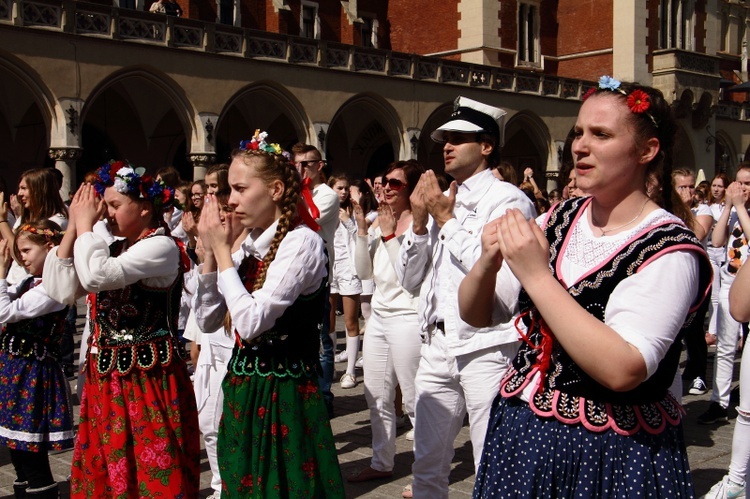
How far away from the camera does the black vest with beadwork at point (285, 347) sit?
3.75 metres

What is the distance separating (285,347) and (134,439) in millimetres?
982

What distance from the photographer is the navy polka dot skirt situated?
7.50 feet

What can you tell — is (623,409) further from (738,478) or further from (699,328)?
(699,328)

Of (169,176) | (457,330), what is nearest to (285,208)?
(457,330)

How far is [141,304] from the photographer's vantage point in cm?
426

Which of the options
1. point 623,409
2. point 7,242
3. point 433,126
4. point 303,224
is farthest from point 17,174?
point 623,409

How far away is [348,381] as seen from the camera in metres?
8.60

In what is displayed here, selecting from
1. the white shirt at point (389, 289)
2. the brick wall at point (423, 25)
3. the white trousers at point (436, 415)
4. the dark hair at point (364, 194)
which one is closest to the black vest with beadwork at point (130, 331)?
the white trousers at point (436, 415)

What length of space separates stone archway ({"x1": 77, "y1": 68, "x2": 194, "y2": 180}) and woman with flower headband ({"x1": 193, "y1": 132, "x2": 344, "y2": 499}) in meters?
20.6

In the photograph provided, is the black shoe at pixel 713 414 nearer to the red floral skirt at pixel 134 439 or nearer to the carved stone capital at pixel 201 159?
the red floral skirt at pixel 134 439

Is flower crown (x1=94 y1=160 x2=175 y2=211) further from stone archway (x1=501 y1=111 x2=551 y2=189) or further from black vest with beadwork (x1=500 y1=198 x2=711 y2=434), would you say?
stone archway (x1=501 y1=111 x2=551 y2=189)

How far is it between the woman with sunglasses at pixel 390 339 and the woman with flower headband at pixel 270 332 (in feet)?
5.97

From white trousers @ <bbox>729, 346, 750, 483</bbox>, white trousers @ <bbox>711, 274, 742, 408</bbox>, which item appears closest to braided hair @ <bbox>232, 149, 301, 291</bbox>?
white trousers @ <bbox>729, 346, 750, 483</bbox>

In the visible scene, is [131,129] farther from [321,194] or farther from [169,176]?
[321,194]
